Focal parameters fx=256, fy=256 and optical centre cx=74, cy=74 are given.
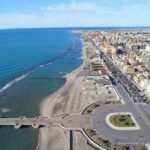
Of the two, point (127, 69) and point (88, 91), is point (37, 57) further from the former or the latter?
point (88, 91)

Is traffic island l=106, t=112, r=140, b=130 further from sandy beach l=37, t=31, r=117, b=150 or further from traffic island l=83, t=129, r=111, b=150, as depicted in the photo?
sandy beach l=37, t=31, r=117, b=150

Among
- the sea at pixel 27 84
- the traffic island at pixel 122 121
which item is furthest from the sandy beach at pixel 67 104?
the traffic island at pixel 122 121

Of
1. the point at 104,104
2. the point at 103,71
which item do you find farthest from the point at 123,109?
the point at 103,71

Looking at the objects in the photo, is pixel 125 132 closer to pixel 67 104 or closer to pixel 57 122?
pixel 57 122

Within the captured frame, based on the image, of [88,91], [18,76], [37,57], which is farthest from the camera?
[37,57]

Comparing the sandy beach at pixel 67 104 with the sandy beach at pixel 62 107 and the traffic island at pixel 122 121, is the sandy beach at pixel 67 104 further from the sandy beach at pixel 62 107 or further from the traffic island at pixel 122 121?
the traffic island at pixel 122 121

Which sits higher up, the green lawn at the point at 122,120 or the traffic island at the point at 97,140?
the green lawn at the point at 122,120

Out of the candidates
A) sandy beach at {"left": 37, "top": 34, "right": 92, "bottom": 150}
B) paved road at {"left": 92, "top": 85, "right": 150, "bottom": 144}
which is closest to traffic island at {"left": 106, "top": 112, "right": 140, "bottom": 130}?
paved road at {"left": 92, "top": 85, "right": 150, "bottom": 144}
